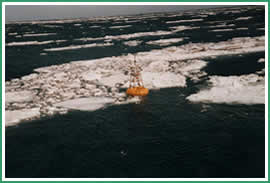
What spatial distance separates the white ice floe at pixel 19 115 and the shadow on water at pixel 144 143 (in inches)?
18.8

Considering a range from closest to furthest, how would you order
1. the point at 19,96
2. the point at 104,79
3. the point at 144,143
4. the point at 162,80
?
the point at 144,143, the point at 19,96, the point at 162,80, the point at 104,79

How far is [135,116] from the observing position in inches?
429

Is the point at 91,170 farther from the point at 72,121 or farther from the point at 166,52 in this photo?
the point at 166,52

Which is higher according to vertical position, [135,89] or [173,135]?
[135,89]

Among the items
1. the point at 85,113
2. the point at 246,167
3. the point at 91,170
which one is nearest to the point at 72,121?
the point at 85,113

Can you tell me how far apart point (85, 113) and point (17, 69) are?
13.3 metres

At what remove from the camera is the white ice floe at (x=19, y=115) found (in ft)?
35.4

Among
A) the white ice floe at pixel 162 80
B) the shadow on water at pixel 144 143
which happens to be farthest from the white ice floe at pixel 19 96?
the white ice floe at pixel 162 80

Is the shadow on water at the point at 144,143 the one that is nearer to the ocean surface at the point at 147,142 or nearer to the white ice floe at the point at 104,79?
the ocean surface at the point at 147,142

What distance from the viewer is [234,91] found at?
482 inches

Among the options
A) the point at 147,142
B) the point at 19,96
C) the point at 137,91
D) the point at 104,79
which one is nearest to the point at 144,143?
the point at 147,142

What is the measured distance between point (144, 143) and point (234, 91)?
582 cm

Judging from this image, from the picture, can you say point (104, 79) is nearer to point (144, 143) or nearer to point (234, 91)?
point (234, 91)

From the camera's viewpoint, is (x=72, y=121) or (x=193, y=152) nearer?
(x=193, y=152)
